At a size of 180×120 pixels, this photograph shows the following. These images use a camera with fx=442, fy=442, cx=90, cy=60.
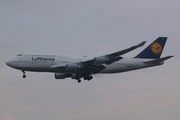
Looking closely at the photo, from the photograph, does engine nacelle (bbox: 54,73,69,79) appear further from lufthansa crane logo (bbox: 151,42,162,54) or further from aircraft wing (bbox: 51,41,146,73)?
lufthansa crane logo (bbox: 151,42,162,54)

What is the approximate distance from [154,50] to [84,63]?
12807 millimetres

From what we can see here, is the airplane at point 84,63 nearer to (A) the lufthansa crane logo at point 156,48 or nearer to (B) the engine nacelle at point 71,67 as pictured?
(B) the engine nacelle at point 71,67

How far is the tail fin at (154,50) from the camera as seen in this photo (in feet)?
229

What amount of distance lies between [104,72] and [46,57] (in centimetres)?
940

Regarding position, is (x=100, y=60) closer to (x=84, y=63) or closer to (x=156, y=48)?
(x=84, y=63)

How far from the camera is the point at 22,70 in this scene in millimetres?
64062

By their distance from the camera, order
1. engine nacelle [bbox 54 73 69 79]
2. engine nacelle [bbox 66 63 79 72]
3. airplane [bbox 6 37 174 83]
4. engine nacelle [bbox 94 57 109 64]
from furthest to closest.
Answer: engine nacelle [bbox 54 73 69 79]
airplane [bbox 6 37 174 83]
engine nacelle [bbox 66 63 79 72]
engine nacelle [bbox 94 57 109 64]

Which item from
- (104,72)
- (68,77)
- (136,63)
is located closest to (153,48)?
(136,63)

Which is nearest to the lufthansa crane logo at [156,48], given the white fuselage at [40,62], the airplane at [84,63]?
the airplane at [84,63]

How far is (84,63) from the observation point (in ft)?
212

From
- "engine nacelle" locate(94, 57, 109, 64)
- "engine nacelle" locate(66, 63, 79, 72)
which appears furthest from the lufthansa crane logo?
"engine nacelle" locate(66, 63, 79, 72)

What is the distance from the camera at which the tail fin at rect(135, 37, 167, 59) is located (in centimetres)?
6976

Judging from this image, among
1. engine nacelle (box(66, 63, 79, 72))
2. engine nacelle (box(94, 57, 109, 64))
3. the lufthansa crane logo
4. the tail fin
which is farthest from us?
the lufthansa crane logo

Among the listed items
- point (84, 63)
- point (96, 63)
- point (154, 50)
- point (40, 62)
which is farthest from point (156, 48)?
point (40, 62)
